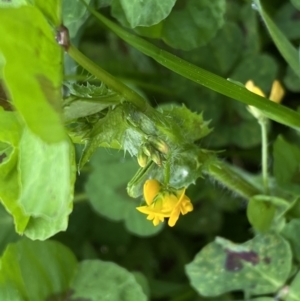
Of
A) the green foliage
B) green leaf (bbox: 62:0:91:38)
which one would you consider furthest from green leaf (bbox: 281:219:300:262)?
green leaf (bbox: 62:0:91:38)

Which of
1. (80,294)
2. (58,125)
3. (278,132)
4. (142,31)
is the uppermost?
(58,125)

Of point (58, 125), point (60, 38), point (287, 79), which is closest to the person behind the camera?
point (58, 125)

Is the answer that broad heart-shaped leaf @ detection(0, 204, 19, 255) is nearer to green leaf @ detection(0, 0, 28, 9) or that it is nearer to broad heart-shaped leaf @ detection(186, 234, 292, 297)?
broad heart-shaped leaf @ detection(186, 234, 292, 297)

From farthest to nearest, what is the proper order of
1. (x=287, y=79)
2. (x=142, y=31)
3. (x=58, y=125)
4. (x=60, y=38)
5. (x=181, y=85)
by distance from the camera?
(x=181, y=85), (x=287, y=79), (x=142, y=31), (x=60, y=38), (x=58, y=125)

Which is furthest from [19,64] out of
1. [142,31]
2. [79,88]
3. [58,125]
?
[142,31]

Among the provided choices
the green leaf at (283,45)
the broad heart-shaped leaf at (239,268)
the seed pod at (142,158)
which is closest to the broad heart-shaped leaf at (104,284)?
the broad heart-shaped leaf at (239,268)

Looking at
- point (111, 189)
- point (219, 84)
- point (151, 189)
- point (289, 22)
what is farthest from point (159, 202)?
point (289, 22)

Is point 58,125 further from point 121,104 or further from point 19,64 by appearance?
point 121,104
